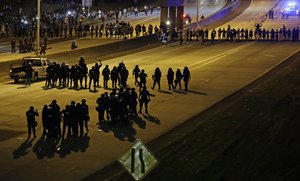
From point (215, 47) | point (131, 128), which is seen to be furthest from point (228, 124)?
point (215, 47)

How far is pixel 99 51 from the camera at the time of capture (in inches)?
1839

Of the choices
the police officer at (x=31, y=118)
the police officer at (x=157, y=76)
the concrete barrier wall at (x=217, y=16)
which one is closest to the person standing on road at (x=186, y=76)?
the police officer at (x=157, y=76)

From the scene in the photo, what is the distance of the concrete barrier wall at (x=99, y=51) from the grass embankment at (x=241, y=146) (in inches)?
665

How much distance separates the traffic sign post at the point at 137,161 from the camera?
32.3 ft

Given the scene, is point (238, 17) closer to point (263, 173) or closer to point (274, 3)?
point (274, 3)

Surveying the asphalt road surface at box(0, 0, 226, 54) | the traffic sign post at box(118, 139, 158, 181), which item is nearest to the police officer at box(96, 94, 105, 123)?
the traffic sign post at box(118, 139, 158, 181)

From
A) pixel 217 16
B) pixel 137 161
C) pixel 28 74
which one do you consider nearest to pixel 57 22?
pixel 217 16

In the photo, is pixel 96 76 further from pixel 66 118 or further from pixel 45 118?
pixel 45 118

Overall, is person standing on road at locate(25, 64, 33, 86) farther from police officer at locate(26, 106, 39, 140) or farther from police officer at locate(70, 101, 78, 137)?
police officer at locate(70, 101, 78, 137)

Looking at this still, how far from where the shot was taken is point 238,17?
75125 mm

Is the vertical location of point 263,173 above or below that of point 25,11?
below

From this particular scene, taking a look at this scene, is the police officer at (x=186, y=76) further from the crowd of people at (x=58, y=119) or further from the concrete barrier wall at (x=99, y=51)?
the concrete barrier wall at (x=99, y=51)

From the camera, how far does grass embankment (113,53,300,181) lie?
16.1m

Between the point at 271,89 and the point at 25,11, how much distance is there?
206 ft
